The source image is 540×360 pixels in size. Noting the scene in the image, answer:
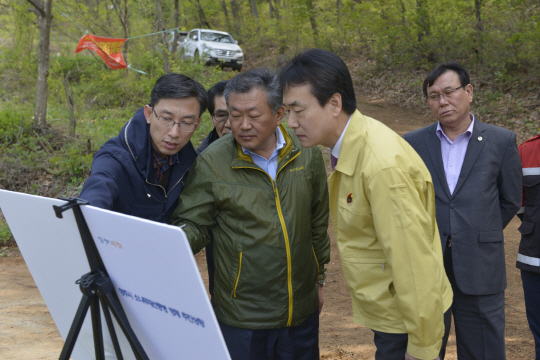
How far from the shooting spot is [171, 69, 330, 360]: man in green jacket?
2320 mm

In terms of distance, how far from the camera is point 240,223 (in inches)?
91.9

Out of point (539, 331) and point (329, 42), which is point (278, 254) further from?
point (329, 42)

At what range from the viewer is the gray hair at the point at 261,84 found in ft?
7.91

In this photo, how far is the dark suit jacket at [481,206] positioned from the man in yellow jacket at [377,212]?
0.72m

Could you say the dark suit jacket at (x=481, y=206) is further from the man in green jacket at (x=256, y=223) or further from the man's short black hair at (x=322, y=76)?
the man's short black hair at (x=322, y=76)

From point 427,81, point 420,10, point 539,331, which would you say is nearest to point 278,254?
point 427,81

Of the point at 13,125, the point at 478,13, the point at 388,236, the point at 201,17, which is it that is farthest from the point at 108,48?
the point at 201,17

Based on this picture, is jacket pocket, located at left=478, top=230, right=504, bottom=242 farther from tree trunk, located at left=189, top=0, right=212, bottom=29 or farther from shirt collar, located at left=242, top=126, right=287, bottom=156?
tree trunk, located at left=189, top=0, right=212, bottom=29

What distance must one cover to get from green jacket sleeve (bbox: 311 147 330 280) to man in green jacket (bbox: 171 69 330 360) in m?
0.08

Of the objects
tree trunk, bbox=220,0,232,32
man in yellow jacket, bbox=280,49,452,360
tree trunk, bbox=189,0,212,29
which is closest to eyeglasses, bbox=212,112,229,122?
man in yellow jacket, bbox=280,49,452,360

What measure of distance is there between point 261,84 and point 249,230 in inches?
30.5

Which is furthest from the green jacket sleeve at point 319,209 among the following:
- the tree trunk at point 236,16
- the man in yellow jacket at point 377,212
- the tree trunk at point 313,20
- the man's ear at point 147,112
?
the tree trunk at point 236,16

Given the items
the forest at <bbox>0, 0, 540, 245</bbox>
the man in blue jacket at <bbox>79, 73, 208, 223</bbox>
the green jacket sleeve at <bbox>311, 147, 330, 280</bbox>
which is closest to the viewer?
the man in blue jacket at <bbox>79, 73, 208, 223</bbox>

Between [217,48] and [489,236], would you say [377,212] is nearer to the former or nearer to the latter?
[489,236]
